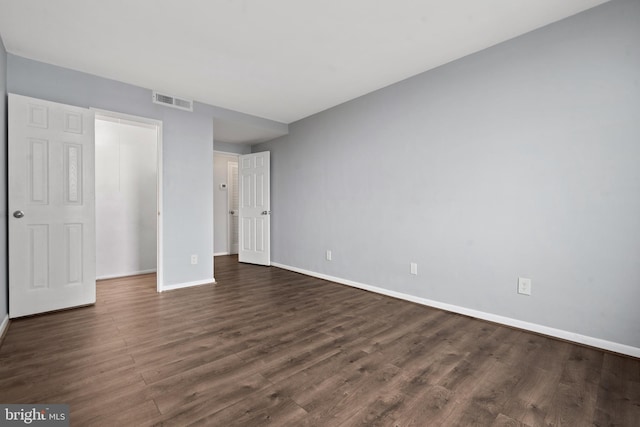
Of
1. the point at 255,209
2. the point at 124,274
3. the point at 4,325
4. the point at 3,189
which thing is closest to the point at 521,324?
the point at 255,209

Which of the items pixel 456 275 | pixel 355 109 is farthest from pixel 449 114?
pixel 456 275

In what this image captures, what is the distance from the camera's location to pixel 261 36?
2.52 m

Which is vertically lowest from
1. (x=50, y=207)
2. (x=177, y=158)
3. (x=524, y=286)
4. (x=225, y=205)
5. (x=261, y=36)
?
(x=524, y=286)

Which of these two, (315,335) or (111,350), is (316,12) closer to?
(315,335)

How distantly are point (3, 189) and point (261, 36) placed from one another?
2688 mm

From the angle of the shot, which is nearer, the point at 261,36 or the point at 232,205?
the point at 261,36

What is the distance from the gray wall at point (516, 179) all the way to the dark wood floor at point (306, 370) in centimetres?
46

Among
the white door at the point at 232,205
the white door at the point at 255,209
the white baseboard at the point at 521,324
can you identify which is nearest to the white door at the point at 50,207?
the white door at the point at 255,209

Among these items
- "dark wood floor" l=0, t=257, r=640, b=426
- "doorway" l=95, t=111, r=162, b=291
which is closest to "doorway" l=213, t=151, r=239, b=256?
"doorway" l=95, t=111, r=162, b=291

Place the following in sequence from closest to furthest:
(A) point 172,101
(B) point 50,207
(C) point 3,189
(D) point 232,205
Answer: (C) point 3,189, (B) point 50,207, (A) point 172,101, (D) point 232,205

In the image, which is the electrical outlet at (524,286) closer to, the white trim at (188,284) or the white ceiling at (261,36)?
the white ceiling at (261,36)

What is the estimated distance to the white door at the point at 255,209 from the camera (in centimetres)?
535

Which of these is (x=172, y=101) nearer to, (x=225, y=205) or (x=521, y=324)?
(x=225, y=205)

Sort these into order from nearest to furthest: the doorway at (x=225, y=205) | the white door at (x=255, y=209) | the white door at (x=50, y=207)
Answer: the white door at (x=50, y=207), the white door at (x=255, y=209), the doorway at (x=225, y=205)
